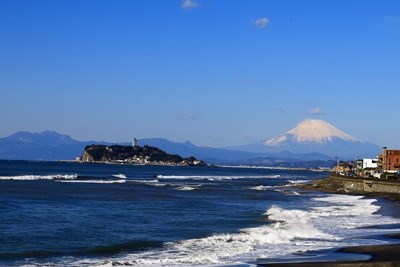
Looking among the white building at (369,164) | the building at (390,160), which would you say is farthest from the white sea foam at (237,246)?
the white building at (369,164)

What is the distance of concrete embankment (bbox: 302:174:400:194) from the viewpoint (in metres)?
69.4

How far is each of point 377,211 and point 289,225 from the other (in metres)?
13.7

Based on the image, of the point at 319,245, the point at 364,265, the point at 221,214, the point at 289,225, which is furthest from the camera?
the point at 221,214

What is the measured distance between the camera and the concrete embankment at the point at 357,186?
6944 cm

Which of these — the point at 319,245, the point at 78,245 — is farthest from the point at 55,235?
the point at 319,245

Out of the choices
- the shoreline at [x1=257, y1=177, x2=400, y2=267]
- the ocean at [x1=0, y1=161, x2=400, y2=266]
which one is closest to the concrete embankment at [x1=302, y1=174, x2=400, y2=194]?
the ocean at [x1=0, y1=161, x2=400, y2=266]

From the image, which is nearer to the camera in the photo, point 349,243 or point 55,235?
point 349,243

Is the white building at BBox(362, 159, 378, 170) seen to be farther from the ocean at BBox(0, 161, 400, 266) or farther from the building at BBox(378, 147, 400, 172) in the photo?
the ocean at BBox(0, 161, 400, 266)

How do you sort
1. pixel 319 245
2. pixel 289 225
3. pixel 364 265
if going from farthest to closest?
pixel 289 225 → pixel 319 245 → pixel 364 265

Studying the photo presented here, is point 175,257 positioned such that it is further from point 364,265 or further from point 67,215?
point 67,215

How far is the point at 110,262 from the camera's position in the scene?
73.0 feet

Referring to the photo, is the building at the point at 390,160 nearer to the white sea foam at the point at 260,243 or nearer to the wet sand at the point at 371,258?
the white sea foam at the point at 260,243

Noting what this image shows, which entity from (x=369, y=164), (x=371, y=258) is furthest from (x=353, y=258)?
(x=369, y=164)

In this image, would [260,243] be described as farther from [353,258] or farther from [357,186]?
[357,186]
